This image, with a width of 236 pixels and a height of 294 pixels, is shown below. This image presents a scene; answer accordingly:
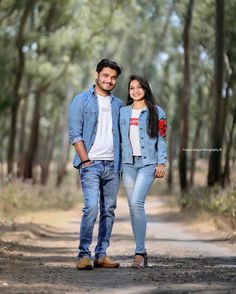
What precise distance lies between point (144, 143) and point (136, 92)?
60 centimetres

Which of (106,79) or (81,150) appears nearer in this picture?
(81,150)

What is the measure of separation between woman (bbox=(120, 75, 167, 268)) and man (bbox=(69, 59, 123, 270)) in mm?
133

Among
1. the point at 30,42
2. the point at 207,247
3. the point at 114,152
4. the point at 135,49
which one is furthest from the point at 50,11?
the point at 135,49

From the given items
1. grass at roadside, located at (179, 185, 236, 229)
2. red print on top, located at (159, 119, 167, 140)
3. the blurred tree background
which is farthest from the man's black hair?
the blurred tree background

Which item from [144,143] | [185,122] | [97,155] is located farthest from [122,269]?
[185,122]

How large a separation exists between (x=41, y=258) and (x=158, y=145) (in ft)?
8.75

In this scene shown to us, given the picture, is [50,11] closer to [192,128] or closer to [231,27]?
[231,27]

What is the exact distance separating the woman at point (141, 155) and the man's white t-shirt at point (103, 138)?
15cm

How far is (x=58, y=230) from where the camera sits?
707 inches

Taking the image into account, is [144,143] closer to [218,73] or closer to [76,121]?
[76,121]

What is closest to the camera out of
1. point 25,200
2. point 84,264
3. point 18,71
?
point 84,264

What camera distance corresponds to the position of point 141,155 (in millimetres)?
8320

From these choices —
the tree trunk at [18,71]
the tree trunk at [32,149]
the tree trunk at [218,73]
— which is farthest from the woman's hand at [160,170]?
the tree trunk at [32,149]

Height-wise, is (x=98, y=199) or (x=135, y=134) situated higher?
(x=135, y=134)
